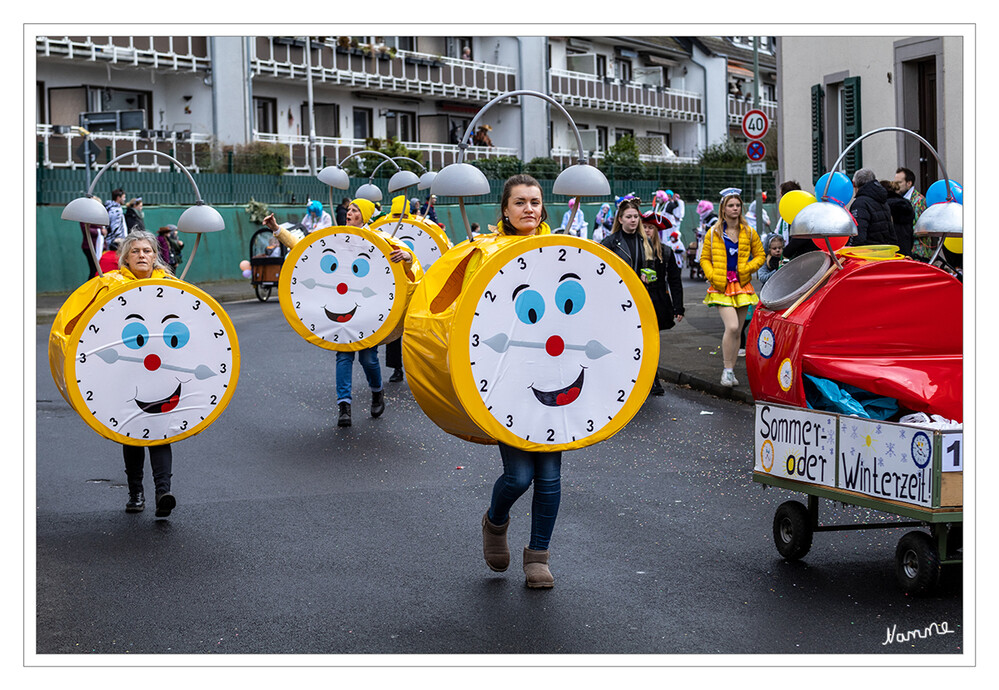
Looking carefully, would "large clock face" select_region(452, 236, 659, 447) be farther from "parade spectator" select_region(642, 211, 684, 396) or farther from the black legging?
"parade spectator" select_region(642, 211, 684, 396)

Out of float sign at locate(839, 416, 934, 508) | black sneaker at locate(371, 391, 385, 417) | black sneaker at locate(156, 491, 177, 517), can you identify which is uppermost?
float sign at locate(839, 416, 934, 508)

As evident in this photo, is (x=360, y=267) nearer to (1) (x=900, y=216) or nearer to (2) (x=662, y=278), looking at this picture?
A: (2) (x=662, y=278)

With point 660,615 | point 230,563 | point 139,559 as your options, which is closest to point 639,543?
point 660,615

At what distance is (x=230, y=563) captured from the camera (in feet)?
21.0

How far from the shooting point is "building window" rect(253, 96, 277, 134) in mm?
40531

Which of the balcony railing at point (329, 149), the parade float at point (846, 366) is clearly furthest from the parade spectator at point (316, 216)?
the balcony railing at point (329, 149)

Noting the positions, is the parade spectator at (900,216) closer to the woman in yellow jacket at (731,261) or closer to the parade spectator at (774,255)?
the parade spectator at (774,255)

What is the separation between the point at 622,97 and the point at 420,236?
42997 mm

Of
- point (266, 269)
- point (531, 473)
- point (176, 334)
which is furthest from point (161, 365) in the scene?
point (266, 269)

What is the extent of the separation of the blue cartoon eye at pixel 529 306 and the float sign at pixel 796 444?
150 centimetres

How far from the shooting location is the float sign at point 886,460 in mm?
5488

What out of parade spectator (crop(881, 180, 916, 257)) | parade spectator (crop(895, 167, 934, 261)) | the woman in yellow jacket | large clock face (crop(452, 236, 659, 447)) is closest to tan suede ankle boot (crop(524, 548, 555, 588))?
→ large clock face (crop(452, 236, 659, 447))
